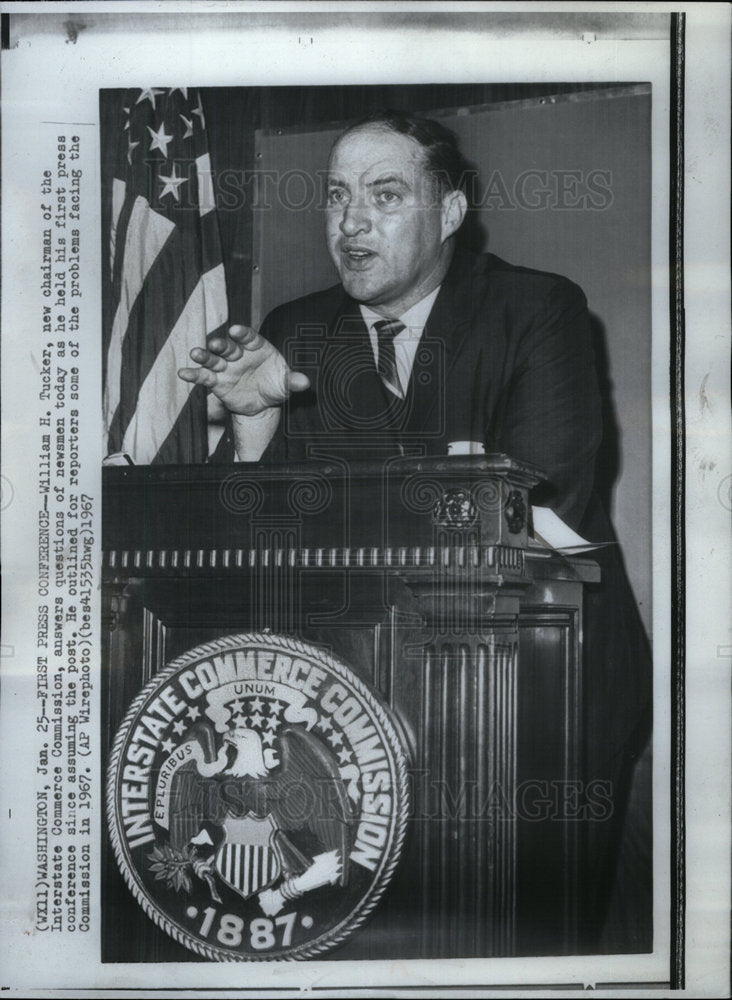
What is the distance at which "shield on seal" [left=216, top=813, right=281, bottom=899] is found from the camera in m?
1.53

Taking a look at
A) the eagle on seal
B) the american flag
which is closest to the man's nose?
the american flag

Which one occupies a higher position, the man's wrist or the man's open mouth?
the man's open mouth

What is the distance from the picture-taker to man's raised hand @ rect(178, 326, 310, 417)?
158 cm

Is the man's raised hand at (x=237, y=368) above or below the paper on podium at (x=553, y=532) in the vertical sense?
above

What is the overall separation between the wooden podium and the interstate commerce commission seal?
35 mm

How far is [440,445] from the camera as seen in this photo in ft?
5.09

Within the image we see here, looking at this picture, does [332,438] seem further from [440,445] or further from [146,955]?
[146,955]

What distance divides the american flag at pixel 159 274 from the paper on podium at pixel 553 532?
0.56 metres

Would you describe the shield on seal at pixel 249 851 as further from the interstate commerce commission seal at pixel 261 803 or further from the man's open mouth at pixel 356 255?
the man's open mouth at pixel 356 255

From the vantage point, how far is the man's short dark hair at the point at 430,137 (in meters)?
1.58

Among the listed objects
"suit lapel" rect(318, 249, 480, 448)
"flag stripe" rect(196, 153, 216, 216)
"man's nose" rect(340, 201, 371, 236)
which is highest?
"flag stripe" rect(196, 153, 216, 216)

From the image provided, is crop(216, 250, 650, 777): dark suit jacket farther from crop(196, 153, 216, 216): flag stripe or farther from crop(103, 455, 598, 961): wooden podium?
crop(196, 153, 216, 216): flag stripe

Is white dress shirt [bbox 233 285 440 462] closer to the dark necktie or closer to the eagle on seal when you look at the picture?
the dark necktie

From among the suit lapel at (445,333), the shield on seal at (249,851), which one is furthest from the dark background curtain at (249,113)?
the shield on seal at (249,851)
